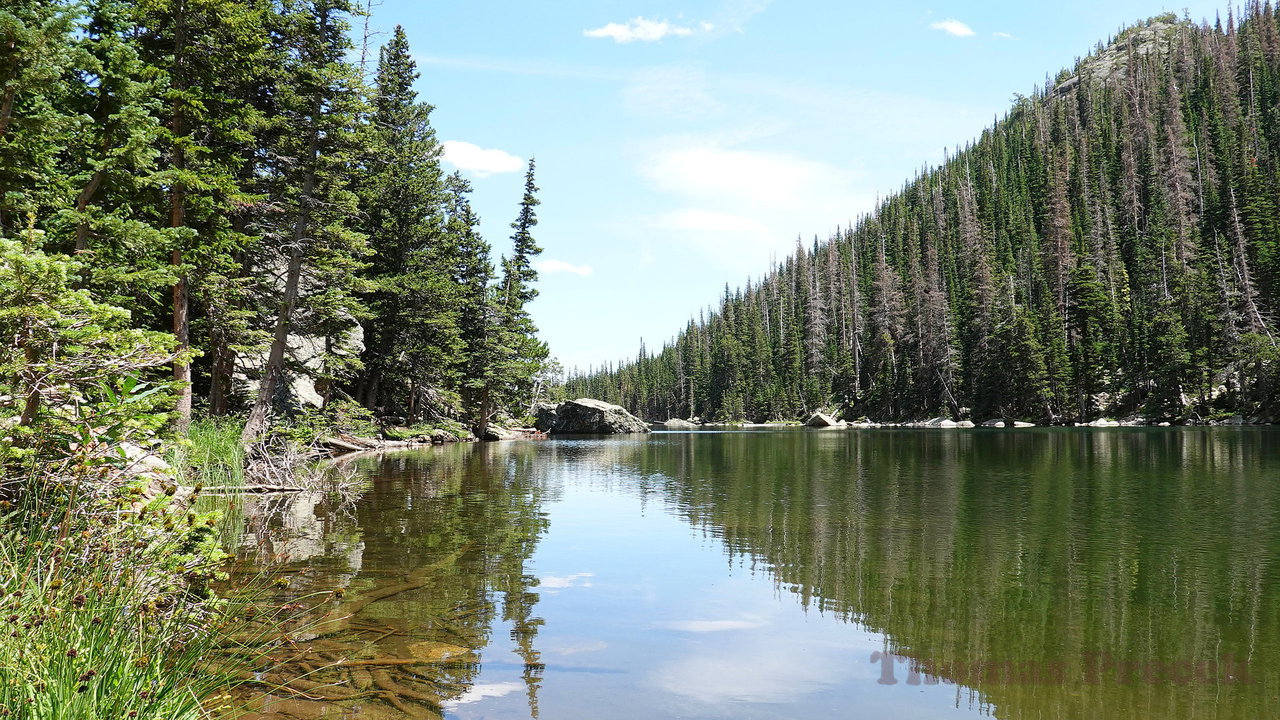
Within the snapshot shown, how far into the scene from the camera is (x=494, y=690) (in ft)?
17.6

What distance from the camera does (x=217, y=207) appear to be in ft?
51.3

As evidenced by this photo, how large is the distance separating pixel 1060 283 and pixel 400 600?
98.0m

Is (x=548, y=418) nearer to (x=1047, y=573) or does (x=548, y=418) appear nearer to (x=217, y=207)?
(x=217, y=207)

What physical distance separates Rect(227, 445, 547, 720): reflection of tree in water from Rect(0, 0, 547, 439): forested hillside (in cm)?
296

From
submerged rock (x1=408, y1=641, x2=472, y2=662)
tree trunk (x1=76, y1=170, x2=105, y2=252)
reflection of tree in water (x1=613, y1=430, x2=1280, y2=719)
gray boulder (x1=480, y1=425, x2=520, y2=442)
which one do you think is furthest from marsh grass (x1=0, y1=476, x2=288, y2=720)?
gray boulder (x1=480, y1=425, x2=520, y2=442)

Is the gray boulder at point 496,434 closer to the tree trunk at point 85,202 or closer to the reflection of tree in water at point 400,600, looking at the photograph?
the reflection of tree in water at point 400,600

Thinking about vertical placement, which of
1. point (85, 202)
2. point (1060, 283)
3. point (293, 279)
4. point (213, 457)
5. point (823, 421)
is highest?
point (1060, 283)

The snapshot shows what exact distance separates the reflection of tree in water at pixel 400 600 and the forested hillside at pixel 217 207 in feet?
9.70

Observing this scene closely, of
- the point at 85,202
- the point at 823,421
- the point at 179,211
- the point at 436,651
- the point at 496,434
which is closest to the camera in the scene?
the point at 436,651

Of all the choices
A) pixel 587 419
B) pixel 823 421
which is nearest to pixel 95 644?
pixel 587 419

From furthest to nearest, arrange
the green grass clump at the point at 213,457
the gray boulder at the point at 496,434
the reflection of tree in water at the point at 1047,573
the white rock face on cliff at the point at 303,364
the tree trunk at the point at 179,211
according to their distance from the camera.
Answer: the gray boulder at the point at 496,434
the white rock face on cliff at the point at 303,364
the tree trunk at the point at 179,211
the green grass clump at the point at 213,457
the reflection of tree in water at the point at 1047,573

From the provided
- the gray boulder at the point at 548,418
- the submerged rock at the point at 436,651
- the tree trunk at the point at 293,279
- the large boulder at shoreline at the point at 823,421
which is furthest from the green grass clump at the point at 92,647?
the large boulder at shoreline at the point at 823,421

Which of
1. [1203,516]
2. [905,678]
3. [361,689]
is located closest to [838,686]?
[905,678]

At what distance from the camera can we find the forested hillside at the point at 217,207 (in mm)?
9469
